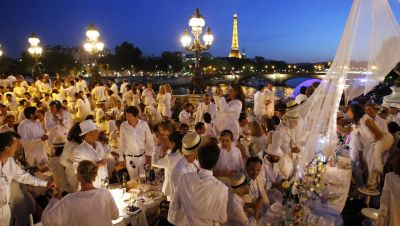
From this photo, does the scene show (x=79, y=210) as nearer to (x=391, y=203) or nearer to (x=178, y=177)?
(x=178, y=177)

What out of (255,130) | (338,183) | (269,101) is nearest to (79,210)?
(338,183)

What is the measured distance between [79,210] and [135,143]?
9.89ft

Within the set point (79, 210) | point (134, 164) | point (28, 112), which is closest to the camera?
point (79, 210)

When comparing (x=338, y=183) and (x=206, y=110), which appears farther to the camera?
(x=206, y=110)

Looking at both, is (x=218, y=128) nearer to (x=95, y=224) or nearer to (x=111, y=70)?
(x=95, y=224)

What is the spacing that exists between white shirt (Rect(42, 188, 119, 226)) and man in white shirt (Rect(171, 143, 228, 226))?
82cm

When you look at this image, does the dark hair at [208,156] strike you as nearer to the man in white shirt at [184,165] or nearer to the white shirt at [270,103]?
the man in white shirt at [184,165]

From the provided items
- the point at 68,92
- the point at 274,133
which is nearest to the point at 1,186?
the point at 274,133

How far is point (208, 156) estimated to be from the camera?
3.19 meters

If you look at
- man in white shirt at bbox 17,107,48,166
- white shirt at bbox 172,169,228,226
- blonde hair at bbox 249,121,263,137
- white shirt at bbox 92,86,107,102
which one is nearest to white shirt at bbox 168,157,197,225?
white shirt at bbox 172,169,228,226

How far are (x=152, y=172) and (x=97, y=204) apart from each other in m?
2.43

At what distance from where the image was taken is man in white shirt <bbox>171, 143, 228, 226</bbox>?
3180 mm

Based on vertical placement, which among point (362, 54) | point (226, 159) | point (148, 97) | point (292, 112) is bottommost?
point (226, 159)

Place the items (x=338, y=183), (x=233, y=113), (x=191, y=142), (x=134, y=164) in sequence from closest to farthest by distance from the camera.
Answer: (x=191, y=142) → (x=338, y=183) → (x=134, y=164) → (x=233, y=113)
